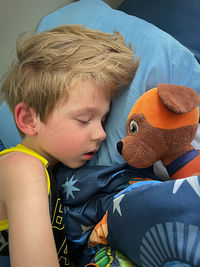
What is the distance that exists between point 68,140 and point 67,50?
26 centimetres

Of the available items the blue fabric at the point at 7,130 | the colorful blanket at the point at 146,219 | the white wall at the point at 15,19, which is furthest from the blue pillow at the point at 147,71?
the white wall at the point at 15,19

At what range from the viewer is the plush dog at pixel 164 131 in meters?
0.68

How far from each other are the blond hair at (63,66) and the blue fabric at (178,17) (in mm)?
405

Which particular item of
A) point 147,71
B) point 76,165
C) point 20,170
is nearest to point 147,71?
point 147,71

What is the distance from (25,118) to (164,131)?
410mm

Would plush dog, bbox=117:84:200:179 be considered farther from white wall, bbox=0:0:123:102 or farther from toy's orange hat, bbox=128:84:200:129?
white wall, bbox=0:0:123:102

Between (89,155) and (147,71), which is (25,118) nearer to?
(89,155)

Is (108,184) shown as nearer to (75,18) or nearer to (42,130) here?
(42,130)

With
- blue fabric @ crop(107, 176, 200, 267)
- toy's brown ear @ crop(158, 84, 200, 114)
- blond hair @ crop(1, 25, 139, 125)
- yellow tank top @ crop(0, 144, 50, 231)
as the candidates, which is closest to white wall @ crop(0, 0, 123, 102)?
blond hair @ crop(1, 25, 139, 125)

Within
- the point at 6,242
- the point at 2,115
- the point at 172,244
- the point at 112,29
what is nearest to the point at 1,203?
the point at 6,242

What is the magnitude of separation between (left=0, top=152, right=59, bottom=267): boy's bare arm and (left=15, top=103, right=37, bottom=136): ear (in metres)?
0.15

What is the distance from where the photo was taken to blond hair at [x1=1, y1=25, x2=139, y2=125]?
2.62 feet

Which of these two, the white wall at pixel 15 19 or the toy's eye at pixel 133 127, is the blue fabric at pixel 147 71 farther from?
the white wall at pixel 15 19

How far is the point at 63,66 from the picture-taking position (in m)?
0.80
